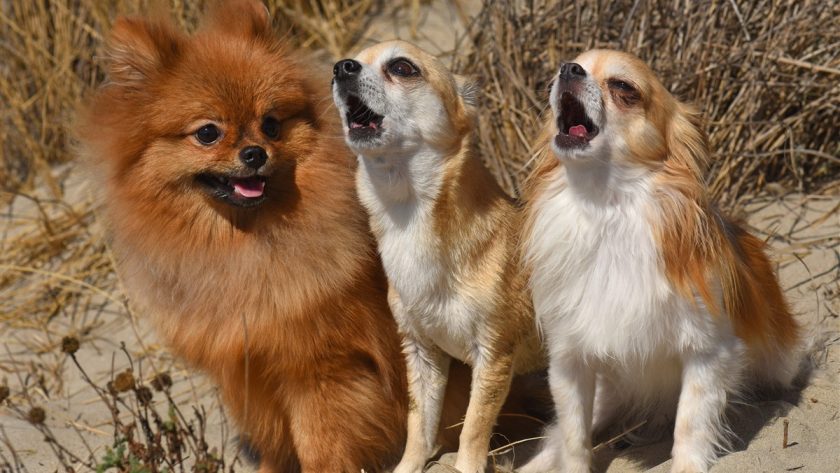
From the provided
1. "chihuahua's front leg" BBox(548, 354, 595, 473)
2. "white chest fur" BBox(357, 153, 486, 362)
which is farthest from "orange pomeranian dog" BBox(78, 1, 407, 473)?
"chihuahua's front leg" BBox(548, 354, 595, 473)

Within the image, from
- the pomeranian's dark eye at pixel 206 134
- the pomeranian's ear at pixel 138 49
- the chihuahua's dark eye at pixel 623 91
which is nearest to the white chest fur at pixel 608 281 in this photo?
the chihuahua's dark eye at pixel 623 91

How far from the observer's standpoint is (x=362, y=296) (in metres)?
3.84

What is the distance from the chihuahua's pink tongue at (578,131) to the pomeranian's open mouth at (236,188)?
3.83ft

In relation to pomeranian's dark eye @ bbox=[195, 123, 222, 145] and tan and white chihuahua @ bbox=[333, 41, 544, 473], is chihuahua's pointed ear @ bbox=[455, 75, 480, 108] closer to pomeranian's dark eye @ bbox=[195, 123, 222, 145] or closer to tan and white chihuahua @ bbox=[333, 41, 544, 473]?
tan and white chihuahua @ bbox=[333, 41, 544, 473]

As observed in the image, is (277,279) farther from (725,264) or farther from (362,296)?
(725,264)

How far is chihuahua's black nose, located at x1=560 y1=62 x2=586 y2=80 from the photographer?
10.2ft

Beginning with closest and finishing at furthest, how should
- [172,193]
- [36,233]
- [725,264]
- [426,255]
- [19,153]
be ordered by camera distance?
[725,264], [426,255], [172,193], [36,233], [19,153]

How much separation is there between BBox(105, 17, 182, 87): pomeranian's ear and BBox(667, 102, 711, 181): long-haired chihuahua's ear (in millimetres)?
1841

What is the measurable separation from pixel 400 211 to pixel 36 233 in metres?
3.68

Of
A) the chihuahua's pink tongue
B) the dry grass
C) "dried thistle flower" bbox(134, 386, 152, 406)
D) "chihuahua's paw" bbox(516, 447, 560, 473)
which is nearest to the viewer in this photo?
the chihuahua's pink tongue

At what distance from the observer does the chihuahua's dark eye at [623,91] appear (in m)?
3.13

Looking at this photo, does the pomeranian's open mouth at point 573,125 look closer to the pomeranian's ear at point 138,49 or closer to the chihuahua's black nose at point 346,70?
the chihuahua's black nose at point 346,70

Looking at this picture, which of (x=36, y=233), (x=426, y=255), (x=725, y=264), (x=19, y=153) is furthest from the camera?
(x=19, y=153)

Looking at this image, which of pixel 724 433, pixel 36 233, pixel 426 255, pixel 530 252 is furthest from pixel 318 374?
pixel 36 233
